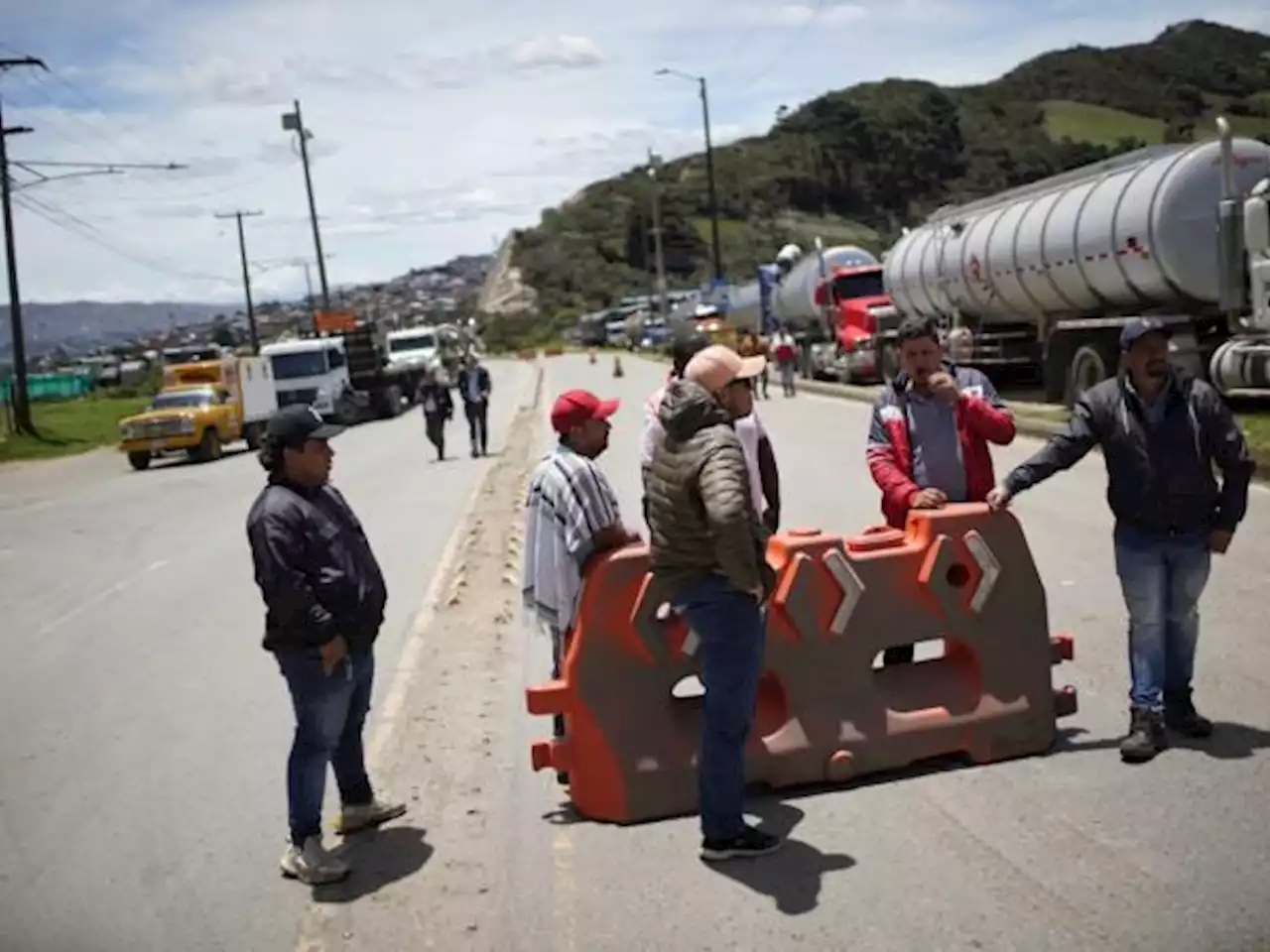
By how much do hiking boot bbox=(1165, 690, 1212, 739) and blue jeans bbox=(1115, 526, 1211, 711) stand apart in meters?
0.11

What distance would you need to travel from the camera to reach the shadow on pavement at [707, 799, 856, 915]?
16.8ft

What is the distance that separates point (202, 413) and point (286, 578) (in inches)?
1256

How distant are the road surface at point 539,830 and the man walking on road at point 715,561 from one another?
→ 309mm

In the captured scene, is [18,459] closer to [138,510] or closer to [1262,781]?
[138,510]

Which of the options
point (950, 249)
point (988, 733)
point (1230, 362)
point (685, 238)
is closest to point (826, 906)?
point (988, 733)

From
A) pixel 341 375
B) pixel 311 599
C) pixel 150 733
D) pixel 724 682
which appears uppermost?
pixel 311 599

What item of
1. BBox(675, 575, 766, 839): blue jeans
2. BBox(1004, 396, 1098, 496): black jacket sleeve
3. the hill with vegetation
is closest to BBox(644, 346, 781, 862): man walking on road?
BBox(675, 575, 766, 839): blue jeans

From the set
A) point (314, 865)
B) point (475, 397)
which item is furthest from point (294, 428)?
point (475, 397)

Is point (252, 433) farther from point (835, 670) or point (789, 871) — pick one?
point (789, 871)

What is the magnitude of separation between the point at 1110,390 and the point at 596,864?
2.88 metres

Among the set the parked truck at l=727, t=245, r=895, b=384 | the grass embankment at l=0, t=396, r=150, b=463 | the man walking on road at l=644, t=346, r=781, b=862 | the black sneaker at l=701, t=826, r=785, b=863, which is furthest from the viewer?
the grass embankment at l=0, t=396, r=150, b=463

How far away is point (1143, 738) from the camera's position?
621 cm

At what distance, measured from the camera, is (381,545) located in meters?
15.6

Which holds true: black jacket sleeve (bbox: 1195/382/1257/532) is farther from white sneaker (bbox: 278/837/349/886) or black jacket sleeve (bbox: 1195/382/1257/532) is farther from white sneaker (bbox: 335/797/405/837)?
white sneaker (bbox: 278/837/349/886)
